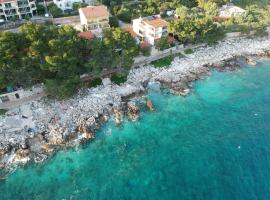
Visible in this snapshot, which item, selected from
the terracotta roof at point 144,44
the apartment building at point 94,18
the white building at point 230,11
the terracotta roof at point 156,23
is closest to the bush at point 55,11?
the apartment building at point 94,18

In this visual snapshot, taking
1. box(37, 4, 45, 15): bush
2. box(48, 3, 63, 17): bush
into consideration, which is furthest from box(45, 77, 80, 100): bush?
box(37, 4, 45, 15): bush

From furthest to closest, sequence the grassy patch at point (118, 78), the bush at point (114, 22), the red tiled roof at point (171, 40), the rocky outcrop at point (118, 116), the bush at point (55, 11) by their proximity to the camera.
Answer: the bush at point (55, 11) < the bush at point (114, 22) < the red tiled roof at point (171, 40) < the grassy patch at point (118, 78) < the rocky outcrop at point (118, 116)

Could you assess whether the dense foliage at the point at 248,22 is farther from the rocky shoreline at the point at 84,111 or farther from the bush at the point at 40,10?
the bush at the point at 40,10

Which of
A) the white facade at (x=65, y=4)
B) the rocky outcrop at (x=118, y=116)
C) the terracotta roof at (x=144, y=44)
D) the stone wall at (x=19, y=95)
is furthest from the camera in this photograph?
the white facade at (x=65, y=4)

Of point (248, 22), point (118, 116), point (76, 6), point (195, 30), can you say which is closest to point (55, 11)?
point (76, 6)

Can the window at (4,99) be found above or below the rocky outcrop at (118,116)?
above

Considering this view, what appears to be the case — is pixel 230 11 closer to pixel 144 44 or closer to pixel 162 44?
pixel 162 44

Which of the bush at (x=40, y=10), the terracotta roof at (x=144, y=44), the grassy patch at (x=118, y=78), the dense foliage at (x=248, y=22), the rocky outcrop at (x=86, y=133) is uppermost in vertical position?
the bush at (x=40, y=10)

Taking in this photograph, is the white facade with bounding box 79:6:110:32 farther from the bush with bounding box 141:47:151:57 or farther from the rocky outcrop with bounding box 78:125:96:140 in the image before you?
the rocky outcrop with bounding box 78:125:96:140
